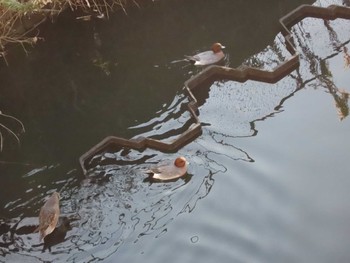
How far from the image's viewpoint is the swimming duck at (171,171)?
6.11 m

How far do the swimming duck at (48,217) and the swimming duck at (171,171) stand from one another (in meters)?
1.02

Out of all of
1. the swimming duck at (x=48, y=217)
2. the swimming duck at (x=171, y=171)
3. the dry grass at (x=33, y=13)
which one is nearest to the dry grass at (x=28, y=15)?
the dry grass at (x=33, y=13)

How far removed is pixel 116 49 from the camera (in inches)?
328

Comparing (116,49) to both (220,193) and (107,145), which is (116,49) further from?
(220,193)

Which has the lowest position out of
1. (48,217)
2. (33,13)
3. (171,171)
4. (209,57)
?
(171,171)

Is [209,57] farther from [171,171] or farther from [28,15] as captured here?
[28,15]

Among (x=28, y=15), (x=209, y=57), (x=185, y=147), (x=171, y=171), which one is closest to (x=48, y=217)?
(x=171, y=171)

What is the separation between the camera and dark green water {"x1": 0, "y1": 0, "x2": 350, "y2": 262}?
18.1ft

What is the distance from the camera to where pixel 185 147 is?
6.55 m

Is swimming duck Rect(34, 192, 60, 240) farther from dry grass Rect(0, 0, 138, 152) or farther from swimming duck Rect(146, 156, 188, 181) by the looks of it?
dry grass Rect(0, 0, 138, 152)

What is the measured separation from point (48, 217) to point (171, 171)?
1.28 meters

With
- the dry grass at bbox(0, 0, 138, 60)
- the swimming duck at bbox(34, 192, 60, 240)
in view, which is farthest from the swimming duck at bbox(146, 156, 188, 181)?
the dry grass at bbox(0, 0, 138, 60)

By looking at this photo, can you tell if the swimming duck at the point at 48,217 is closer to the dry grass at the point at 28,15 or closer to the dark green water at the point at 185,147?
the dark green water at the point at 185,147

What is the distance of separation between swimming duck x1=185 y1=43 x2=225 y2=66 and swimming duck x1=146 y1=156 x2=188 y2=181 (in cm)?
189
